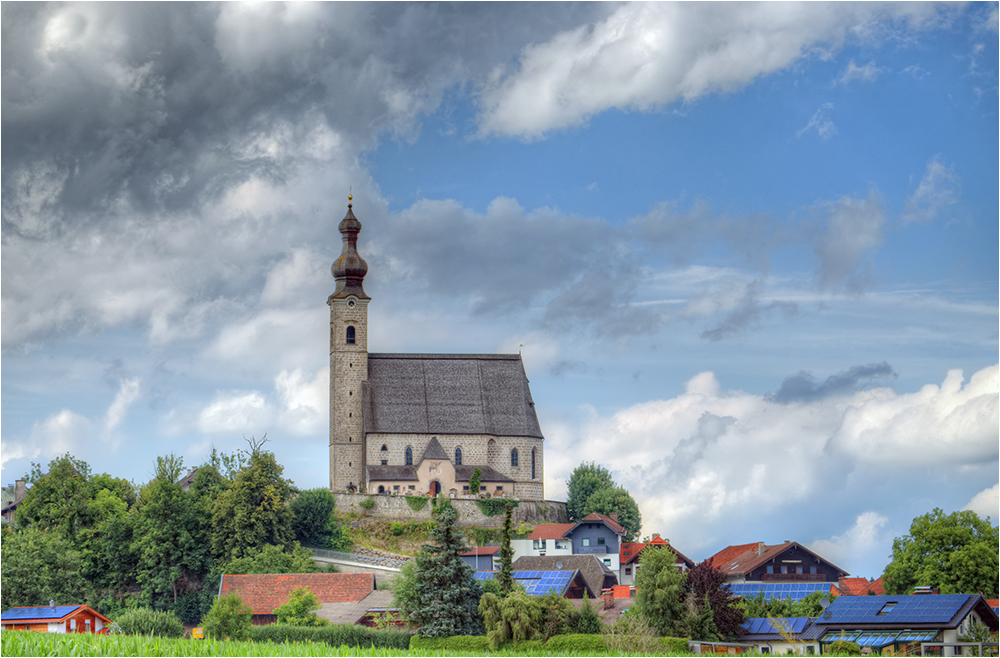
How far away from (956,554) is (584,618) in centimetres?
2122

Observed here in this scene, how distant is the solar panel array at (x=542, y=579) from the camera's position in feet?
212

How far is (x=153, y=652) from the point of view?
2705 centimetres

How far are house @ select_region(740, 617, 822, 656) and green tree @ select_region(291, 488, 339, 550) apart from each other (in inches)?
1439

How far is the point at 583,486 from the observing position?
102m

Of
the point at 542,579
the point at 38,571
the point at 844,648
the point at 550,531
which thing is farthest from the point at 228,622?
the point at 550,531

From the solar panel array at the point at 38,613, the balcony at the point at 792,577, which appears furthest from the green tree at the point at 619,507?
the solar panel array at the point at 38,613

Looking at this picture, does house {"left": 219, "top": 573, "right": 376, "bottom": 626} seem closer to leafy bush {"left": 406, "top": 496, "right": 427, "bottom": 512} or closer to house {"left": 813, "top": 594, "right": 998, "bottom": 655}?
leafy bush {"left": 406, "top": 496, "right": 427, "bottom": 512}

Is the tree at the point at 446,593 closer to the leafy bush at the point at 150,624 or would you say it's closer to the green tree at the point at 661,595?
the green tree at the point at 661,595

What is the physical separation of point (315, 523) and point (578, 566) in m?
19.0

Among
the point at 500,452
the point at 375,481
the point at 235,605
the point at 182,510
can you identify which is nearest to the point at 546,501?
the point at 500,452

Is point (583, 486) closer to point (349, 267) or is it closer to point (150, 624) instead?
point (349, 267)

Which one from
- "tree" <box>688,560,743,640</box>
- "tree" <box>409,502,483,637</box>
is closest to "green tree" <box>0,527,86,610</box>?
"tree" <box>409,502,483,637</box>

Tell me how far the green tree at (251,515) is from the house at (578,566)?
15.1 metres

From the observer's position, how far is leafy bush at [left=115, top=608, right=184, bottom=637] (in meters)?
62.4
